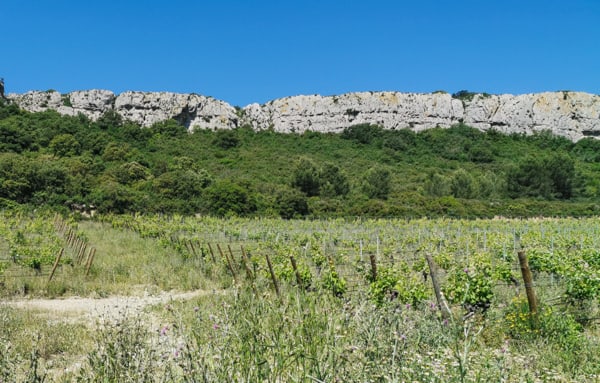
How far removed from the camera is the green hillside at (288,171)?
3488cm

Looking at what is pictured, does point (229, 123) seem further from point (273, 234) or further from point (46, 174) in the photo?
Answer: point (273, 234)

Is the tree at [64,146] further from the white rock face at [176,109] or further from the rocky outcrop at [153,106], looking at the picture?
the white rock face at [176,109]

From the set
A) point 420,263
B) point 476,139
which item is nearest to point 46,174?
point 420,263

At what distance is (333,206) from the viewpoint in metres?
37.1

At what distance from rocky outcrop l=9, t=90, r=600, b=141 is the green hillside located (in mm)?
6752

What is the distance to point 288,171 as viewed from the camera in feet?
159

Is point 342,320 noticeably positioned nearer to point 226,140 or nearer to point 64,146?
point 64,146

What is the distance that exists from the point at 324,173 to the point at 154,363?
138ft

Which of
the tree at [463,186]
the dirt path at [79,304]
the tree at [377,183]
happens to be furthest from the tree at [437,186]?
the dirt path at [79,304]

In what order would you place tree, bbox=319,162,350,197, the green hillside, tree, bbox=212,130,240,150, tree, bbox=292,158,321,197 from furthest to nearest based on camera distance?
tree, bbox=212,130,240,150
tree, bbox=292,158,321,197
tree, bbox=319,162,350,197
the green hillside

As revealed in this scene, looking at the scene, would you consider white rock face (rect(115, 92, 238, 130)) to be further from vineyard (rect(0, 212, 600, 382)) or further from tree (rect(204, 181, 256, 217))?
vineyard (rect(0, 212, 600, 382))

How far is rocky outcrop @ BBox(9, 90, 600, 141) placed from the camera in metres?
73.1

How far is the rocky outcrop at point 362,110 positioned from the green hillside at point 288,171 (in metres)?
6.75

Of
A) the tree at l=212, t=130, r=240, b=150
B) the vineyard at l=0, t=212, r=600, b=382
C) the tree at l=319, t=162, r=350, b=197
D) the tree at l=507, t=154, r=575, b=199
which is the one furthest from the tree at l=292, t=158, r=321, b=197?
the vineyard at l=0, t=212, r=600, b=382
